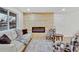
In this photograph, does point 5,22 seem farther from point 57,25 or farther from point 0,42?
point 57,25

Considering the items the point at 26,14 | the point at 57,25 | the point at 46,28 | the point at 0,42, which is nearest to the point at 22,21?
the point at 26,14

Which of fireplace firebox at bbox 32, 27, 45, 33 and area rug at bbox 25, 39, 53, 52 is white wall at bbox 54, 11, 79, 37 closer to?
fireplace firebox at bbox 32, 27, 45, 33

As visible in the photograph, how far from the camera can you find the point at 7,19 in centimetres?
500

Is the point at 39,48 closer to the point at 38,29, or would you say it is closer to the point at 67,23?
the point at 38,29

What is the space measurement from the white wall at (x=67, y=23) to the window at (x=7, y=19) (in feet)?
8.22

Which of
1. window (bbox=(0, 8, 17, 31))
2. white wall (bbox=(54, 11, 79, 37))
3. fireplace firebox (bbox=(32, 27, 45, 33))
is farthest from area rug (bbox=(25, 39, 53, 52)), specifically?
white wall (bbox=(54, 11, 79, 37))

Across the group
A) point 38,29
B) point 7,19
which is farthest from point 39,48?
point 38,29

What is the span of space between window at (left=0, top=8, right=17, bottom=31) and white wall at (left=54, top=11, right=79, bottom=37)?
2505 millimetres

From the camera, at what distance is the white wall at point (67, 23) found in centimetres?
697

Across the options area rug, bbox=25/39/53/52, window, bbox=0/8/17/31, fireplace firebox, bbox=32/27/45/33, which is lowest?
area rug, bbox=25/39/53/52

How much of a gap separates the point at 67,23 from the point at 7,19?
3844 mm

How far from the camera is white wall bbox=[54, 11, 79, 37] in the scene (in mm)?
6969

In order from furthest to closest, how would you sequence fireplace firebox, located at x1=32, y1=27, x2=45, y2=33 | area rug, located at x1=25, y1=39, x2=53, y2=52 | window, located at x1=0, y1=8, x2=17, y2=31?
fireplace firebox, located at x1=32, y1=27, x2=45, y2=33 → window, located at x1=0, y1=8, x2=17, y2=31 → area rug, located at x1=25, y1=39, x2=53, y2=52

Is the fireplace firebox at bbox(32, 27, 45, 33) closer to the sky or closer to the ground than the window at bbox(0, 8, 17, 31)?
closer to the ground
